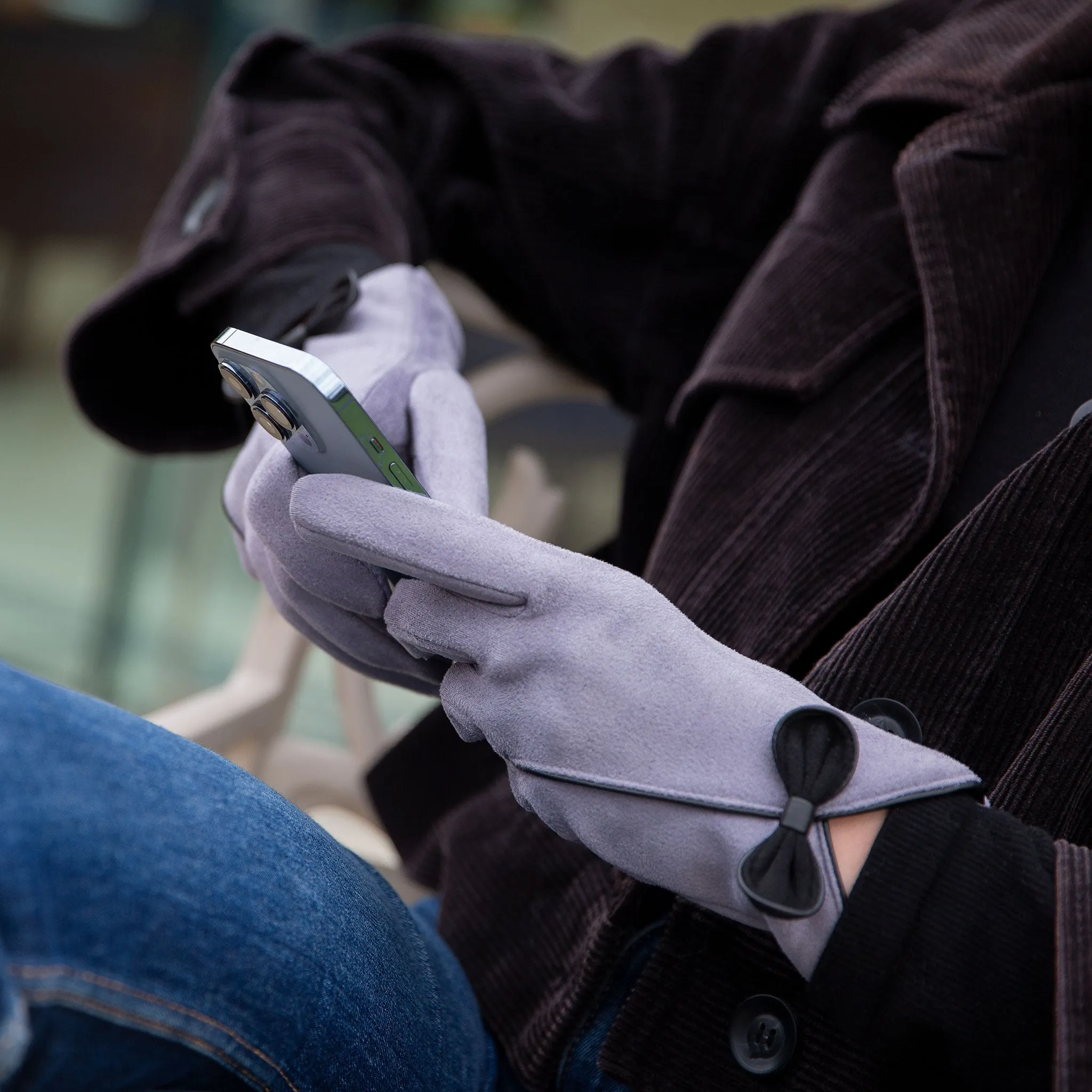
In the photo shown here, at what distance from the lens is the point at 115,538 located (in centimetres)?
167

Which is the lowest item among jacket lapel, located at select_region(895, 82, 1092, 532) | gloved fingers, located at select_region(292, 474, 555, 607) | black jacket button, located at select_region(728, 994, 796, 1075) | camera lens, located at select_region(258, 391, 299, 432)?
black jacket button, located at select_region(728, 994, 796, 1075)

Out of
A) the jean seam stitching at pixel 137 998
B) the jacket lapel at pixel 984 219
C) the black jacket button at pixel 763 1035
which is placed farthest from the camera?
the jacket lapel at pixel 984 219

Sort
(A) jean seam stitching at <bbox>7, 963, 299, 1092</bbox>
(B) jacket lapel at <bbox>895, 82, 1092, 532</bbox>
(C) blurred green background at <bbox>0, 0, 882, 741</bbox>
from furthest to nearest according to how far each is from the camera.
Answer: (C) blurred green background at <bbox>0, 0, 882, 741</bbox> → (B) jacket lapel at <bbox>895, 82, 1092, 532</bbox> → (A) jean seam stitching at <bbox>7, 963, 299, 1092</bbox>

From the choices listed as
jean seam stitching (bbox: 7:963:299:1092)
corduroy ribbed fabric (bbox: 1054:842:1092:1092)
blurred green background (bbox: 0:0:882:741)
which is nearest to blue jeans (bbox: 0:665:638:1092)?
jean seam stitching (bbox: 7:963:299:1092)

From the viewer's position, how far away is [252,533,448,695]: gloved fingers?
481 mm

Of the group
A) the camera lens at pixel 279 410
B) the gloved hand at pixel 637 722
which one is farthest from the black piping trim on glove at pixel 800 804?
the camera lens at pixel 279 410

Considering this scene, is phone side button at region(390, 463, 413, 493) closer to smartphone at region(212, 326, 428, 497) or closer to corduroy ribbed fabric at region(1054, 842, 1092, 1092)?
smartphone at region(212, 326, 428, 497)

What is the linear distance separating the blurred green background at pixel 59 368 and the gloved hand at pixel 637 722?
0.74m

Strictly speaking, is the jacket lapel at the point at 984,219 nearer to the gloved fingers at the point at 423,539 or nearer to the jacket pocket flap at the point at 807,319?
the jacket pocket flap at the point at 807,319

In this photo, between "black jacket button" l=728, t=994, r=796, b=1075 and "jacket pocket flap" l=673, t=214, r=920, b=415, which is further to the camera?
"jacket pocket flap" l=673, t=214, r=920, b=415

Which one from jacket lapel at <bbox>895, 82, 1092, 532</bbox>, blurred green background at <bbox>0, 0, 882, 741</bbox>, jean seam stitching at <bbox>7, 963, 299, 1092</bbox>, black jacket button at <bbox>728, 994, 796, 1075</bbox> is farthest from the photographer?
blurred green background at <bbox>0, 0, 882, 741</bbox>

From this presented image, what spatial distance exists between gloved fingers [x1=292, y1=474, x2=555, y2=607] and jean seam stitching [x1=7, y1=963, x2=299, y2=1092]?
0.16 meters

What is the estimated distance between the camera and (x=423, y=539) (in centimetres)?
39

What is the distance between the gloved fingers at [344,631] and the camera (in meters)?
0.48
